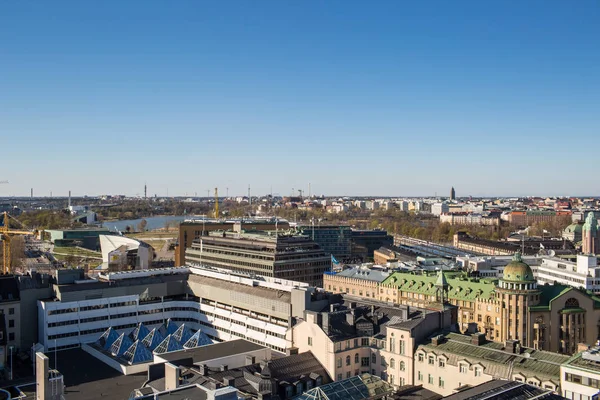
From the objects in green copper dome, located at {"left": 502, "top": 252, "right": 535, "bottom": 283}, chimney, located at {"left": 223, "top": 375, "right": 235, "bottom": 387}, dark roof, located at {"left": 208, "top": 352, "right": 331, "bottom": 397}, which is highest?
green copper dome, located at {"left": 502, "top": 252, "right": 535, "bottom": 283}

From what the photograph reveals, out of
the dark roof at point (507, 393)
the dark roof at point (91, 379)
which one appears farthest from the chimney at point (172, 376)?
the dark roof at point (507, 393)

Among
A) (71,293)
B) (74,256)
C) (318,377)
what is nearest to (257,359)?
(318,377)

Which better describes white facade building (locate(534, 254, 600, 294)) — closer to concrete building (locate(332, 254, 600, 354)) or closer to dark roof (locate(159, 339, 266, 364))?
concrete building (locate(332, 254, 600, 354))

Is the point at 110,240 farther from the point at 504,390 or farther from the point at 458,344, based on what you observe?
the point at 504,390

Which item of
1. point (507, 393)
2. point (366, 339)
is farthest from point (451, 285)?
point (507, 393)

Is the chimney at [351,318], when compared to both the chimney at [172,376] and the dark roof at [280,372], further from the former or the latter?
the chimney at [172,376]

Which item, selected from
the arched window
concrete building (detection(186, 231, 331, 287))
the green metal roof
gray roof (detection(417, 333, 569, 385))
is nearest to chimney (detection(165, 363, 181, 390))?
gray roof (detection(417, 333, 569, 385))
